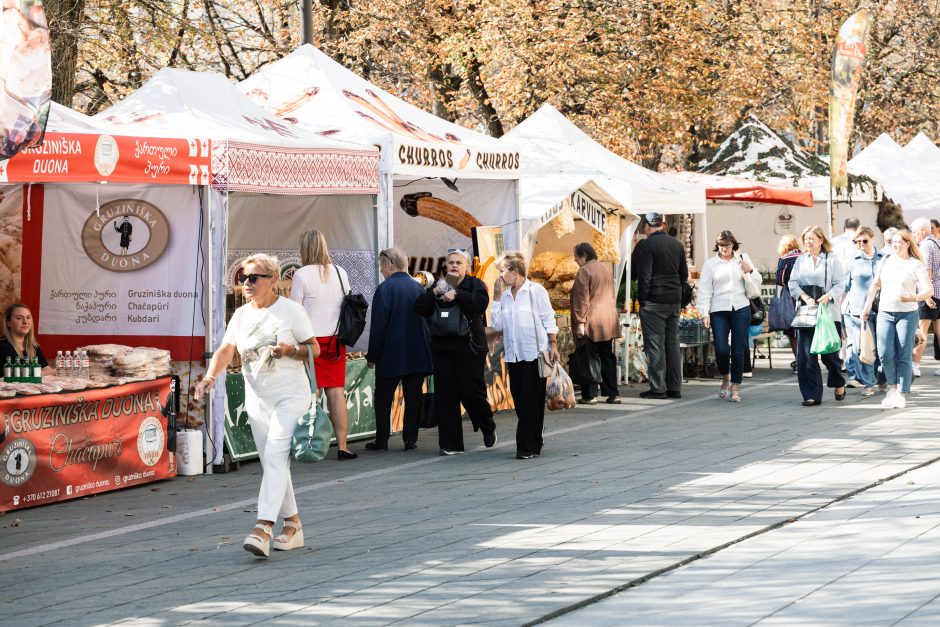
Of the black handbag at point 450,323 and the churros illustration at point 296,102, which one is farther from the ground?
the churros illustration at point 296,102

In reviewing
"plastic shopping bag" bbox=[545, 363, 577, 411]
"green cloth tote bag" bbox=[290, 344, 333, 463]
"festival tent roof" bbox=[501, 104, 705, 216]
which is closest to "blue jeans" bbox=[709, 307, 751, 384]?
"festival tent roof" bbox=[501, 104, 705, 216]

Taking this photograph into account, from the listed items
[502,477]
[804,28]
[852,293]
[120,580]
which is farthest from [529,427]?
[804,28]

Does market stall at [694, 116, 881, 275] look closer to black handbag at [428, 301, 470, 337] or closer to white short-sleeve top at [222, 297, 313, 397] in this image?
black handbag at [428, 301, 470, 337]

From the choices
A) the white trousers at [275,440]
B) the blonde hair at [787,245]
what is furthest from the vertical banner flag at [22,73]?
the blonde hair at [787,245]

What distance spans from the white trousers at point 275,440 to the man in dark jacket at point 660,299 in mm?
8308

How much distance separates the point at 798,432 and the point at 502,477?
3.33m

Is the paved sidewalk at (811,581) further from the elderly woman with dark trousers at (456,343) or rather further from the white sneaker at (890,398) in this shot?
the white sneaker at (890,398)

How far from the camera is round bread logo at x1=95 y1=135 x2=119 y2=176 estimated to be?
31.3ft

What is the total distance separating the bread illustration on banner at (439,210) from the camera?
14711mm

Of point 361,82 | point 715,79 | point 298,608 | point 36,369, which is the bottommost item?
point 298,608

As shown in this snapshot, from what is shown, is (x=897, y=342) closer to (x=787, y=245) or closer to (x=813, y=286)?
(x=813, y=286)

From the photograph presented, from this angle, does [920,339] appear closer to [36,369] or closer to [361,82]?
[361,82]

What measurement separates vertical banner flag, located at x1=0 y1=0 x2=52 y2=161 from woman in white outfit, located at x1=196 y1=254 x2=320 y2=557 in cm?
155

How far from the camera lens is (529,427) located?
35.0ft
